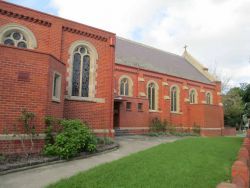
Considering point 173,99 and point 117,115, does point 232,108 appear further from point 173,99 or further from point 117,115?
point 117,115

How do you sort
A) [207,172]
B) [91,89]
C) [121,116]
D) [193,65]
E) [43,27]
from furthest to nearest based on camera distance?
[193,65] < [121,116] < [91,89] < [43,27] < [207,172]

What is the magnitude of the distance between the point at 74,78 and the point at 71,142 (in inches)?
242

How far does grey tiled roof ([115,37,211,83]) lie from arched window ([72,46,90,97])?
34.6 ft

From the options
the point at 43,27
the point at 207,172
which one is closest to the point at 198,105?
the point at 43,27

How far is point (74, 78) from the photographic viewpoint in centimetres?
1499

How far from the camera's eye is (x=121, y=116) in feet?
75.7

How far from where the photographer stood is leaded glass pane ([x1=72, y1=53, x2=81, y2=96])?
14898mm

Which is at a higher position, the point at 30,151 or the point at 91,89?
the point at 91,89

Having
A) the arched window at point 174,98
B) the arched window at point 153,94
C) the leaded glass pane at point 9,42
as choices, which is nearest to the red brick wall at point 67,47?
the leaded glass pane at point 9,42

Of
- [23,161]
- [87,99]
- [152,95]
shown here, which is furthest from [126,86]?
[23,161]

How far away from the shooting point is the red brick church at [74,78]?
990 cm

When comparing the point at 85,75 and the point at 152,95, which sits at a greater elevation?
the point at 152,95

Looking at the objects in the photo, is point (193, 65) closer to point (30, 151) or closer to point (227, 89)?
point (227, 89)

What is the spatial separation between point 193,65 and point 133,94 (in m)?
19.3
